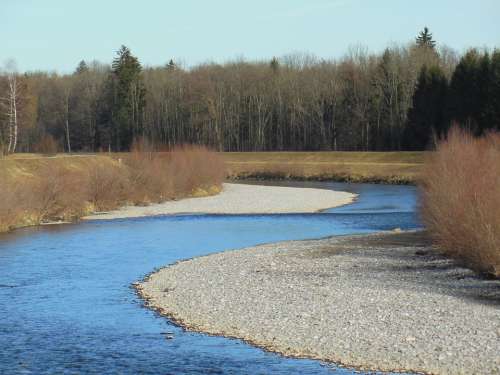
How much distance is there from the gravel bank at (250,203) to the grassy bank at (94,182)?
1421 millimetres

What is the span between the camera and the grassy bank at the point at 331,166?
85.2 meters

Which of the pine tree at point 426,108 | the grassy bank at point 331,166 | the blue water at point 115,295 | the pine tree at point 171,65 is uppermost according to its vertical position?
the pine tree at point 171,65

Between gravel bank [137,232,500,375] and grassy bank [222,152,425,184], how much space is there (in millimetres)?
52004

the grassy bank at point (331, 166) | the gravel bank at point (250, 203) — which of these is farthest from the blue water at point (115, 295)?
the grassy bank at point (331, 166)

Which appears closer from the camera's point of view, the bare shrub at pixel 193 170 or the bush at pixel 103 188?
the bush at pixel 103 188

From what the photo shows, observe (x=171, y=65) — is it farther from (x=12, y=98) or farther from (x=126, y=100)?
(x=12, y=98)

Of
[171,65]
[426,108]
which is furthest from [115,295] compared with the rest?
[171,65]

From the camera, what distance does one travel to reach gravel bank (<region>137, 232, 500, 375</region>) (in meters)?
16.8

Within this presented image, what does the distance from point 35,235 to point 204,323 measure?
20374mm

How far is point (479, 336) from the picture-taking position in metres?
17.4

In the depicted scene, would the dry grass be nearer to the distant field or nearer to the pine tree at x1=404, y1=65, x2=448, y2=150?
the distant field

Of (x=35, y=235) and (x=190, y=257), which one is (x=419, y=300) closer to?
(x=190, y=257)

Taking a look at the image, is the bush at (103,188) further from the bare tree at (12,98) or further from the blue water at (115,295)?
the bare tree at (12,98)

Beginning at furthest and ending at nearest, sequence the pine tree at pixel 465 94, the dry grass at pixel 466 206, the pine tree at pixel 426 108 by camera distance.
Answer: the pine tree at pixel 426 108 < the pine tree at pixel 465 94 < the dry grass at pixel 466 206
